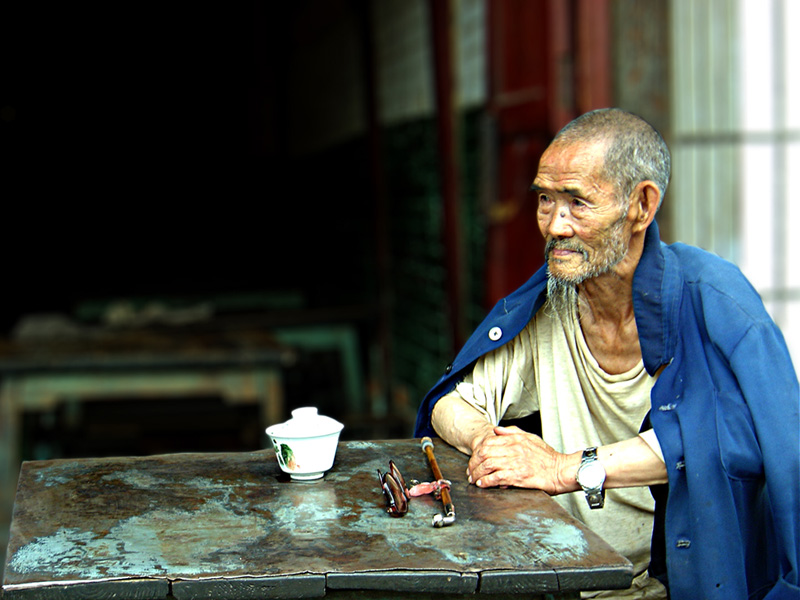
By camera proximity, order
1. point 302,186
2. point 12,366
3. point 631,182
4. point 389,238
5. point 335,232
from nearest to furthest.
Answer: point 631,182
point 12,366
point 389,238
point 335,232
point 302,186

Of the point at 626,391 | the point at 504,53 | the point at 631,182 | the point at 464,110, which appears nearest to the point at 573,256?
the point at 631,182

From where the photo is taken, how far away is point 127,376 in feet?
16.3

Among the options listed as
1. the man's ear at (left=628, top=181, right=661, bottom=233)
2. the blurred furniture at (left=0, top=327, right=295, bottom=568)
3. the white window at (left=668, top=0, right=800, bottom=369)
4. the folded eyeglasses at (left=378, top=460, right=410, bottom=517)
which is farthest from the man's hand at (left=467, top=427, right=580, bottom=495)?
the blurred furniture at (left=0, top=327, right=295, bottom=568)

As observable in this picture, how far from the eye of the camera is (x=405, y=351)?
6.98m

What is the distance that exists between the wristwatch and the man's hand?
2 cm

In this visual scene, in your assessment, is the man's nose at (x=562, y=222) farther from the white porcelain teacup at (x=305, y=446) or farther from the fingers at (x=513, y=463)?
the white porcelain teacup at (x=305, y=446)

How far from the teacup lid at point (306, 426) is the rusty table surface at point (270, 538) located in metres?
0.11

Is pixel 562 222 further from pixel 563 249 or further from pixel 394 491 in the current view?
pixel 394 491

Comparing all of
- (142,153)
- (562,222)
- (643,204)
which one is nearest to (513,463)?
(562,222)

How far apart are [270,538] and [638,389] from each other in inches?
39.9

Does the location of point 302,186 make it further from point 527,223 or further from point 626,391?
point 626,391

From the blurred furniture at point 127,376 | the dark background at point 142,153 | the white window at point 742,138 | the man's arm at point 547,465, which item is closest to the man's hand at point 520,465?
the man's arm at point 547,465

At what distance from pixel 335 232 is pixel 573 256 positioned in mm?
6966

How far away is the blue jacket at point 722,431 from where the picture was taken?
2029 mm
